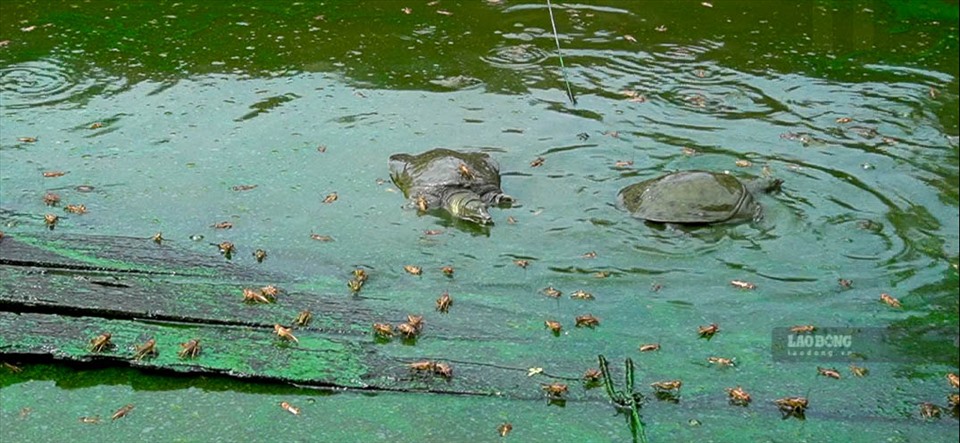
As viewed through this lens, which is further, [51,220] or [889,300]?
[51,220]

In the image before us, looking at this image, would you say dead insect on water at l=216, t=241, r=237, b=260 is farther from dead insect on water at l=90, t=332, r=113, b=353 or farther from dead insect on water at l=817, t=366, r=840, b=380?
dead insect on water at l=817, t=366, r=840, b=380

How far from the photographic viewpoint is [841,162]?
4863 millimetres

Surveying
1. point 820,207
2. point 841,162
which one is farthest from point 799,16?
point 820,207

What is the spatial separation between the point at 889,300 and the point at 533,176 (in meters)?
1.78

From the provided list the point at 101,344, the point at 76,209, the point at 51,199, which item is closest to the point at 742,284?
the point at 101,344

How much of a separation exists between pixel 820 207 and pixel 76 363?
3197 mm

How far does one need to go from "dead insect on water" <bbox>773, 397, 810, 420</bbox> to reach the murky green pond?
41mm

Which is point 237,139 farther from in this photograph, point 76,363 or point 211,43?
point 76,363

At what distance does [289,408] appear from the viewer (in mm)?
3365

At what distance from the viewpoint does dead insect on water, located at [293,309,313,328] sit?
3.77m

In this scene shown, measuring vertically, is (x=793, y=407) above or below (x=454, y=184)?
above

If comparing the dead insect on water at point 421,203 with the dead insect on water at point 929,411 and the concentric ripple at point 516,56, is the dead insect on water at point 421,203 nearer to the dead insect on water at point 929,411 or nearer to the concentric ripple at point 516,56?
the concentric ripple at point 516,56

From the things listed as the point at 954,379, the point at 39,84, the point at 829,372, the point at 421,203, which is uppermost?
the point at 954,379

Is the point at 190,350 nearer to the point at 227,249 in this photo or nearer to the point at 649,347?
the point at 227,249
